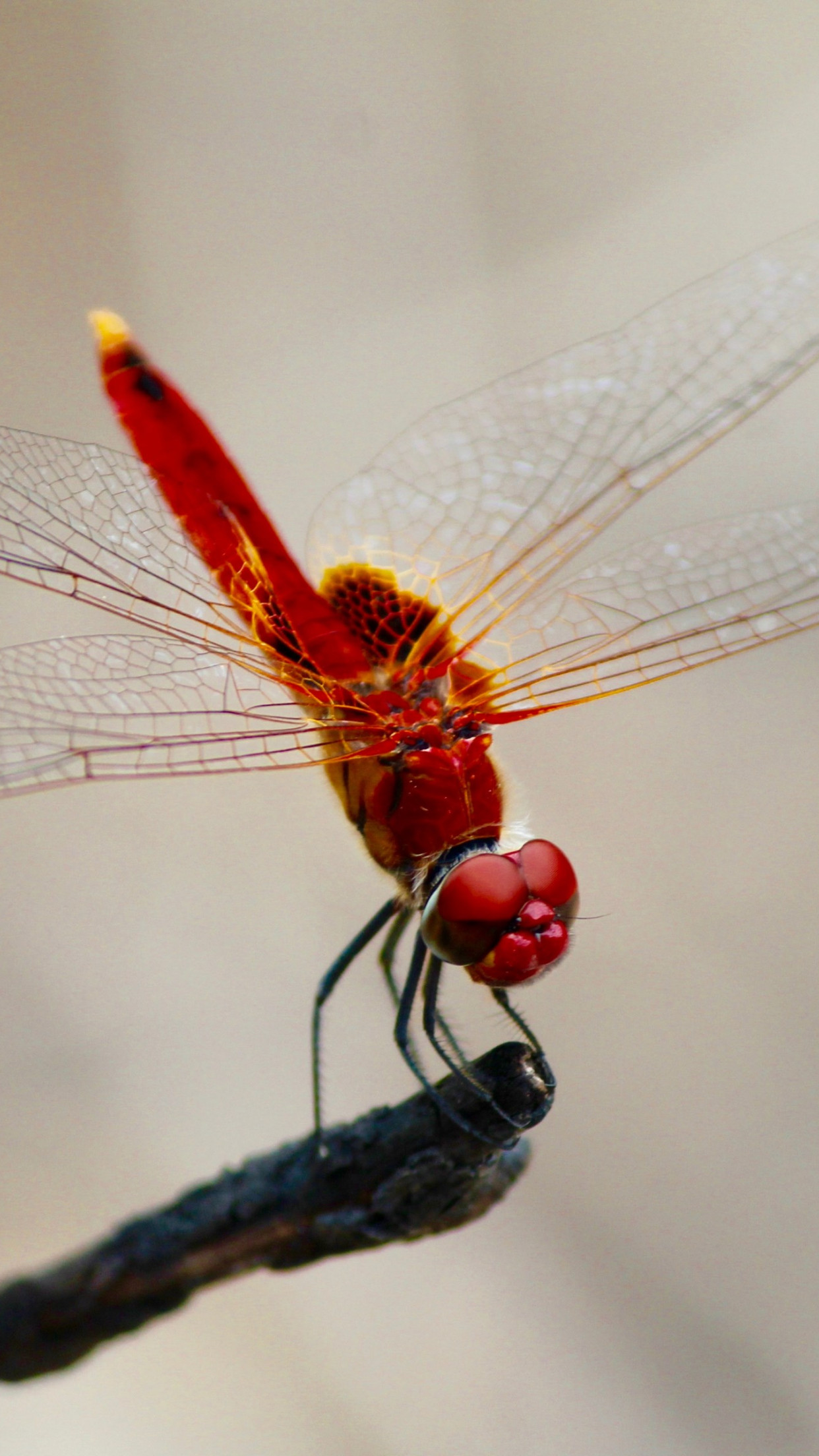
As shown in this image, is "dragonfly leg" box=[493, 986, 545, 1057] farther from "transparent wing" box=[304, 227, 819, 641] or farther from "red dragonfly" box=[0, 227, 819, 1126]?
"transparent wing" box=[304, 227, 819, 641]

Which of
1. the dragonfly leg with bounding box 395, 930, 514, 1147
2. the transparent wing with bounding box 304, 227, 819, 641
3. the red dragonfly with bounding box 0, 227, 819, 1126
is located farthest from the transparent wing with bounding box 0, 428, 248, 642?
the dragonfly leg with bounding box 395, 930, 514, 1147

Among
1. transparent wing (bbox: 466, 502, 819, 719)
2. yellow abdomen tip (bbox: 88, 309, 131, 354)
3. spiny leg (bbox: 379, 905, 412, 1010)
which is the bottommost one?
spiny leg (bbox: 379, 905, 412, 1010)

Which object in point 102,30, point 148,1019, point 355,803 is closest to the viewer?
point 355,803

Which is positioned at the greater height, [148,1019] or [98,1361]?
[148,1019]

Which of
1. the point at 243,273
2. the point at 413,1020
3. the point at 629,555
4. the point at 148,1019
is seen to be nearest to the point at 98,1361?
the point at 148,1019

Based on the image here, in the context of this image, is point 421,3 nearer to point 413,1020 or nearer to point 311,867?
point 311,867

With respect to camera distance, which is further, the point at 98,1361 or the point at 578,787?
the point at 578,787

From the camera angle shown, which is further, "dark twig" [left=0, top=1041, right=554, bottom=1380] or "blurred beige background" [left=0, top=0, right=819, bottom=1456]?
"blurred beige background" [left=0, top=0, right=819, bottom=1456]

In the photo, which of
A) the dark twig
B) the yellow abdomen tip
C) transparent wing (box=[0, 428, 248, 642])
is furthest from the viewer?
the yellow abdomen tip
